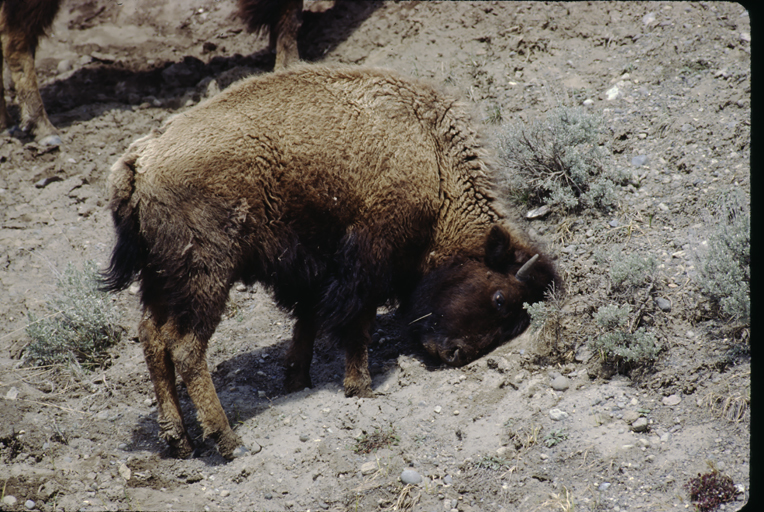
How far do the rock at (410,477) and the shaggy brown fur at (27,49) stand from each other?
5.98 meters

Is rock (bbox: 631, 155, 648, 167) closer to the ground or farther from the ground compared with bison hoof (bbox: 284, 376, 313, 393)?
farther from the ground

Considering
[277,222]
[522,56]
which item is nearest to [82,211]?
[277,222]

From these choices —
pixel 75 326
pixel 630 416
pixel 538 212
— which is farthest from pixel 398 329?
pixel 75 326

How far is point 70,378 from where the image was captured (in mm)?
5016

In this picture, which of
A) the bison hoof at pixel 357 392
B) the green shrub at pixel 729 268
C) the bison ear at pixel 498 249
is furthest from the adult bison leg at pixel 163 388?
the green shrub at pixel 729 268

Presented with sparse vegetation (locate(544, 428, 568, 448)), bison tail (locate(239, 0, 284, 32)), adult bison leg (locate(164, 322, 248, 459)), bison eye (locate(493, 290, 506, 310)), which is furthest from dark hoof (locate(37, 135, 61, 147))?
sparse vegetation (locate(544, 428, 568, 448))

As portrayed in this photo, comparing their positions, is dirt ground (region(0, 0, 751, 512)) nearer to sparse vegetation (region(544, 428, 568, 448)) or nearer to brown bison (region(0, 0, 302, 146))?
sparse vegetation (region(544, 428, 568, 448))

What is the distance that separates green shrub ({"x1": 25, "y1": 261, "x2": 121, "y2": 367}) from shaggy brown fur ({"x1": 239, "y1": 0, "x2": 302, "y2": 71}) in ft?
11.3

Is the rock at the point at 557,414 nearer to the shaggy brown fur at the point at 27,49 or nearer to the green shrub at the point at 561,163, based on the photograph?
the green shrub at the point at 561,163

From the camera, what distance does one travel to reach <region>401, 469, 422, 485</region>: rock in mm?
3596

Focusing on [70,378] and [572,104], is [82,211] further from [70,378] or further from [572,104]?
[572,104]

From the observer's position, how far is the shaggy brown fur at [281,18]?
7.46m

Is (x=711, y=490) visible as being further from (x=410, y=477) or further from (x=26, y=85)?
(x=26, y=85)

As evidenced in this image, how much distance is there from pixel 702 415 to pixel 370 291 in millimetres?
2243
